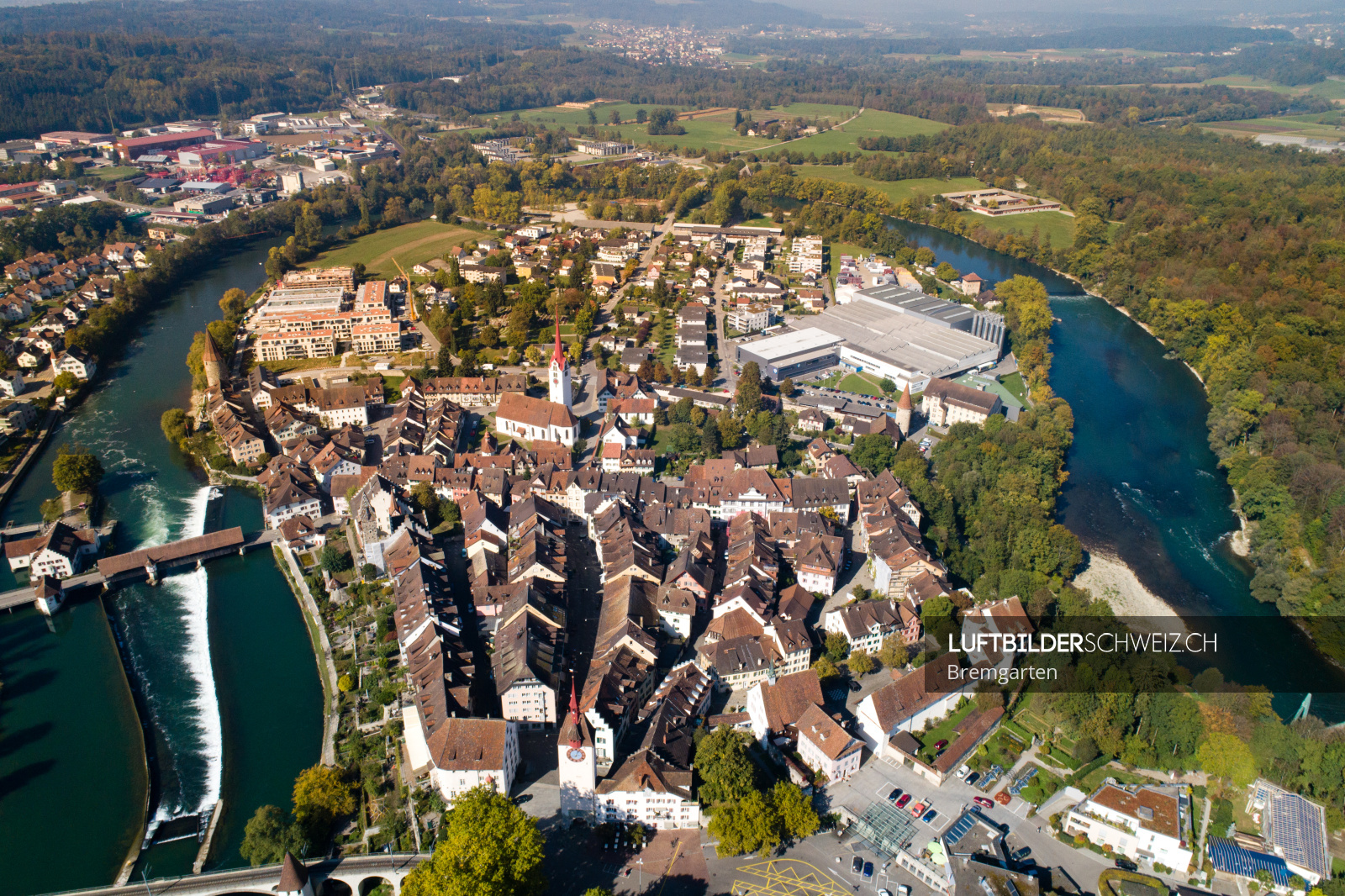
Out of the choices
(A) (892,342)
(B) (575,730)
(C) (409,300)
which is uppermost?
(C) (409,300)

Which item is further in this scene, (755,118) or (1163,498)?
(755,118)

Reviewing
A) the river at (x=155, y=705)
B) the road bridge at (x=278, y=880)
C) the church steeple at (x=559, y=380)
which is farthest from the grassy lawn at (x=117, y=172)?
the road bridge at (x=278, y=880)

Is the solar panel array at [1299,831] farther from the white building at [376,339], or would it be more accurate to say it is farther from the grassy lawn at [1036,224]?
the grassy lawn at [1036,224]

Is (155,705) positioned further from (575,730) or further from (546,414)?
(546,414)

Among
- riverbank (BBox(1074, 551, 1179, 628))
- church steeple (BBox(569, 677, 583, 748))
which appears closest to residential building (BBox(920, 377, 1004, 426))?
riverbank (BBox(1074, 551, 1179, 628))

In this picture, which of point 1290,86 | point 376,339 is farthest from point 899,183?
point 1290,86
